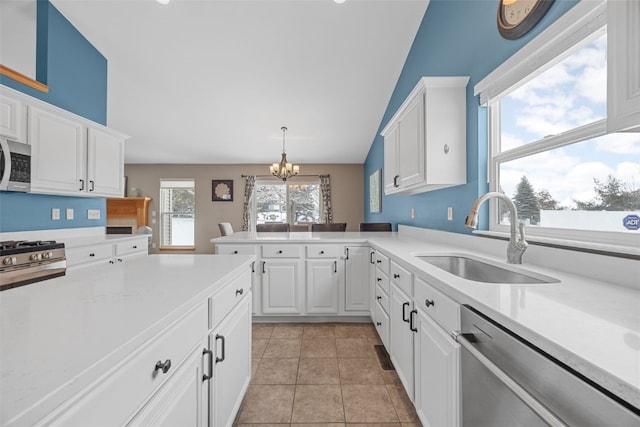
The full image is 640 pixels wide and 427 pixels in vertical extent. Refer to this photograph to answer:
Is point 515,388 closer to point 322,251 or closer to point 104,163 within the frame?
point 322,251

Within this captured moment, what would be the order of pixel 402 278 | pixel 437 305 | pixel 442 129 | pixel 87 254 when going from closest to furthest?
pixel 437 305 < pixel 402 278 < pixel 442 129 < pixel 87 254

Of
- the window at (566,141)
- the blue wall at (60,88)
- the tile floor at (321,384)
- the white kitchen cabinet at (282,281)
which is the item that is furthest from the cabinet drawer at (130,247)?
the window at (566,141)

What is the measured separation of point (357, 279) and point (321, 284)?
37cm

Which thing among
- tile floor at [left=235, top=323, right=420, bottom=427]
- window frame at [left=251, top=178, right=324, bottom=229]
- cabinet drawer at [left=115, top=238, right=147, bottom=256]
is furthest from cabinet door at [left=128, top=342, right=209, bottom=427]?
window frame at [left=251, top=178, right=324, bottom=229]

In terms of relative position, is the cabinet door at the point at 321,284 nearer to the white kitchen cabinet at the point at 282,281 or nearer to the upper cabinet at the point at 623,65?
the white kitchen cabinet at the point at 282,281

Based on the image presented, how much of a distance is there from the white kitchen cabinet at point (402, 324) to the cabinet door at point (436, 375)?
0.29ft

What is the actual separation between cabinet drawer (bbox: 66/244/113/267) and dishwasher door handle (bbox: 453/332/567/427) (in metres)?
2.90

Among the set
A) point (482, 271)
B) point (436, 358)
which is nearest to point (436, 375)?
point (436, 358)

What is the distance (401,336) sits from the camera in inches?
66.2

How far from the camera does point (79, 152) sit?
2.72 m

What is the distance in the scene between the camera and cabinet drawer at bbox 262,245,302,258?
2.77m

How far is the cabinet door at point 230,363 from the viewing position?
3.56 ft

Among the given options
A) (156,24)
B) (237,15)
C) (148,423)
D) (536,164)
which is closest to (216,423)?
(148,423)

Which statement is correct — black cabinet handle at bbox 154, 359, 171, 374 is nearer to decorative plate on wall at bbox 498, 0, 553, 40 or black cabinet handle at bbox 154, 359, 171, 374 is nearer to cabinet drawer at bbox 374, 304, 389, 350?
cabinet drawer at bbox 374, 304, 389, 350
